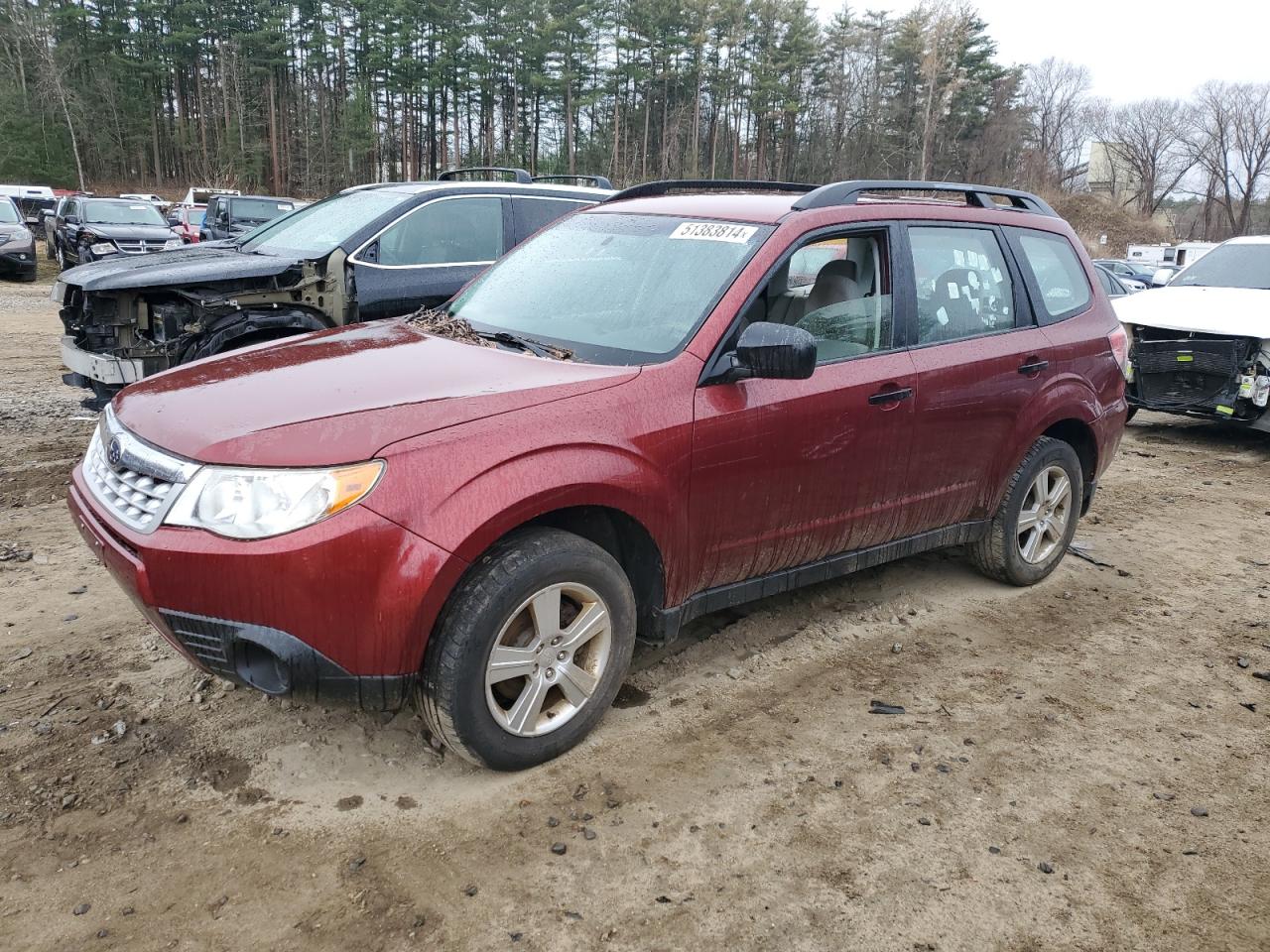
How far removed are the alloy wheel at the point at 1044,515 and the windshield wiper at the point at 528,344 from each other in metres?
2.61

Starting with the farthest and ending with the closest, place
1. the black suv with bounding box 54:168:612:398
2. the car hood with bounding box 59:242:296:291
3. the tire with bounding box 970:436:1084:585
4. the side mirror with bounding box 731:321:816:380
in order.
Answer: the black suv with bounding box 54:168:612:398
the car hood with bounding box 59:242:296:291
the tire with bounding box 970:436:1084:585
the side mirror with bounding box 731:321:816:380

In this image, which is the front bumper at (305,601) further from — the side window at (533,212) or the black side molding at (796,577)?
the side window at (533,212)

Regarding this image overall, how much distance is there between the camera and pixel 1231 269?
31.8 feet

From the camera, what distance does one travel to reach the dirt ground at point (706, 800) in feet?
8.21

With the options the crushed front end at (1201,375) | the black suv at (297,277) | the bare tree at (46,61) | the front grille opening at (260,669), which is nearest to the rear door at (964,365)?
the front grille opening at (260,669)

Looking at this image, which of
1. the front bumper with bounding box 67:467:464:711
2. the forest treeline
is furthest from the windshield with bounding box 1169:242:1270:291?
the forest treeline

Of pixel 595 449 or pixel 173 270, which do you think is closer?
pixel 595 449

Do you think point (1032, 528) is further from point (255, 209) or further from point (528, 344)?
point (255, 209)

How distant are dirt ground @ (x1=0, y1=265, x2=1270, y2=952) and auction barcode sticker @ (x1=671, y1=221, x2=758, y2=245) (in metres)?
1.72

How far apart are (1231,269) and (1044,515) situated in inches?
261

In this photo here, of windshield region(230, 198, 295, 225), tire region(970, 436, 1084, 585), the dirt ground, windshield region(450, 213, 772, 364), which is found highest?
windshield region(230, 198, 295, 225)

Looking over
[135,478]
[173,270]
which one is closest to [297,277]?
[173,270]

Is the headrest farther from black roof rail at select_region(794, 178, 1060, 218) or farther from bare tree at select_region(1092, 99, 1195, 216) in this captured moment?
bare tree at select_region(1092, 99, 1195, 216)

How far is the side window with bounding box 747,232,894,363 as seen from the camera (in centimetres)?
371
